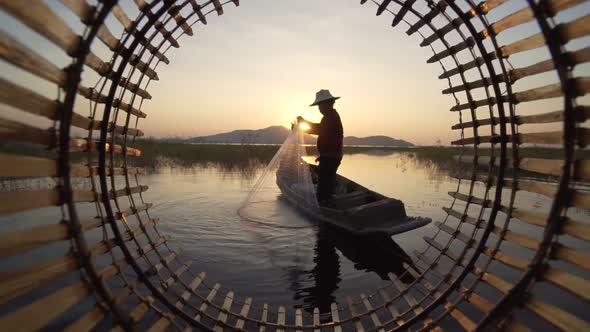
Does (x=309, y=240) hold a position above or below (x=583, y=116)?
below

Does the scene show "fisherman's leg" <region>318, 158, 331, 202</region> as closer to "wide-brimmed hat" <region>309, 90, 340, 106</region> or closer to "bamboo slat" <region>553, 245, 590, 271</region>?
"wide-brimmed hat" <region>309, 90, 340, 106</region>

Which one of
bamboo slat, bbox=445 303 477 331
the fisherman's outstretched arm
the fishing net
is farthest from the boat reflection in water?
the fisherman's outstretched arm

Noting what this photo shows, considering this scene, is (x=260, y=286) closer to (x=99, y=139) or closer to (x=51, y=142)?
(x=99, y=139)

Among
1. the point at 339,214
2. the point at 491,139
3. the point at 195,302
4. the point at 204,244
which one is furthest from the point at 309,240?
the point at 491,139

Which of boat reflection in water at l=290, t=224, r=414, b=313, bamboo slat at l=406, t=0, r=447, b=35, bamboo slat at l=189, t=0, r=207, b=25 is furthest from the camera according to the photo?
boat reflection in water at l=290, t=224, r=414, b=313

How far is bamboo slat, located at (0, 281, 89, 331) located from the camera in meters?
1.78

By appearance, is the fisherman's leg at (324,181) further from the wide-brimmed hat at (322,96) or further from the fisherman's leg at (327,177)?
the wide-brimmed hat at (322,96)

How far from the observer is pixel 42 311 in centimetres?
195

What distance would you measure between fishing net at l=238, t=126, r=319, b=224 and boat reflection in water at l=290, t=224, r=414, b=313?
1292 millimetres

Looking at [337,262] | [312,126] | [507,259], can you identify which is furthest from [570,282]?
[312,126]

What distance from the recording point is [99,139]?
2922 millimetres

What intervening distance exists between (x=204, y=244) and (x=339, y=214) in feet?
10.6

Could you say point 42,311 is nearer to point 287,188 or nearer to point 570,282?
point 570,282

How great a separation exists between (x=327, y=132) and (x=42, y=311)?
697 cm
